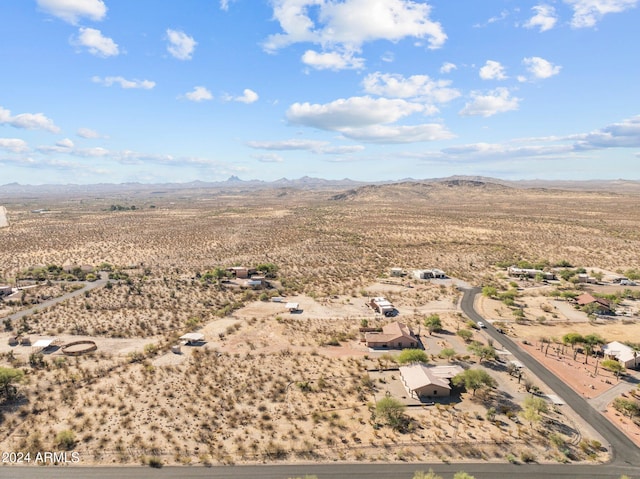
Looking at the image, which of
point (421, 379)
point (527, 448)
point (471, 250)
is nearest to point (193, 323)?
point (421, 379)

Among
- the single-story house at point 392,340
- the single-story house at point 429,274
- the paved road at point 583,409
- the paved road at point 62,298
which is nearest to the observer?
the paved road at point 583,409

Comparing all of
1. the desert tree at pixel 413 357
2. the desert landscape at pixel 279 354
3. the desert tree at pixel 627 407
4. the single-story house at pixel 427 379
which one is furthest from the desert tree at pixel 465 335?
the desert tree at pixel 627 407

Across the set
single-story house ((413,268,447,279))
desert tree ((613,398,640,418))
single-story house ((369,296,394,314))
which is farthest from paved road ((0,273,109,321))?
desert tree ((613,398,640,418))

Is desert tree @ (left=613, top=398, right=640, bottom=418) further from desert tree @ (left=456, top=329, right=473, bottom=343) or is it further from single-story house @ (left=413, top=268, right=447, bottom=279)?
single-story house @ (left=413, top=268, right=447, bottom=279)

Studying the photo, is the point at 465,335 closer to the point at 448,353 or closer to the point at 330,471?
the point at 448,353

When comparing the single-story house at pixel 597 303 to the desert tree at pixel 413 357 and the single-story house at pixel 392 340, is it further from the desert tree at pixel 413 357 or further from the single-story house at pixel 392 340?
the desert tree at pixel 413 357

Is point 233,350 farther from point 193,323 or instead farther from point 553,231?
point 553,231
